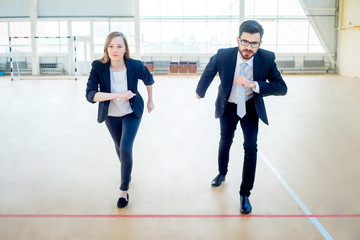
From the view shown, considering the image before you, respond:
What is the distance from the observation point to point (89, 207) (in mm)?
3307

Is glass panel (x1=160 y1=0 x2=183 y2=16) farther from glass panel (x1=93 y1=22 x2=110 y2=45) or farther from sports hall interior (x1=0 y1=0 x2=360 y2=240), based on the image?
sports hall interior (x1=0 y1=0 x2=360 y2=240)

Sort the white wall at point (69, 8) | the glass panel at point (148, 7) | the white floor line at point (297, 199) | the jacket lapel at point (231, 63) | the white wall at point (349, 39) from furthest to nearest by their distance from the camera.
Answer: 1. the glass panel at point (148, 7)
2. the white wall at point (69, 8)
3. the white wall at point (349, 39)
4. the jacket lapel at point (231, 63)
5. the white floor line at point (297, 199)

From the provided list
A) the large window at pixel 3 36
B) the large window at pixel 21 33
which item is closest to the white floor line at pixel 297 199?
the large window at pixel 21 33

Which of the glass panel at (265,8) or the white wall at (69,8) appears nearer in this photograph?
the white wall at (69,8)

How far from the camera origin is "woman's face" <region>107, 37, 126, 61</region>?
3.19 meters

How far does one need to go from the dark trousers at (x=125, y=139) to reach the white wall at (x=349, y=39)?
2085cm

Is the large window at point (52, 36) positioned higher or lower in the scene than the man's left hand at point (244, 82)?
higher

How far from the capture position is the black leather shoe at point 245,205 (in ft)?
10.4

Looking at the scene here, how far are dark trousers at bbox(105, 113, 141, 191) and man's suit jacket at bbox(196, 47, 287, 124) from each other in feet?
2.53

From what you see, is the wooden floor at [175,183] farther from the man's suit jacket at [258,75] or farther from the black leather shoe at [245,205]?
the man's suit jacket at [258,75]

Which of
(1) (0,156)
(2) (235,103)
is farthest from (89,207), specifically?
(1) (0,156)

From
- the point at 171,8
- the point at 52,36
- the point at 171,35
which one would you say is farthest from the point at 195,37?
the point at 52,36

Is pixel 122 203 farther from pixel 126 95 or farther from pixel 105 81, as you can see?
pixel 105 81

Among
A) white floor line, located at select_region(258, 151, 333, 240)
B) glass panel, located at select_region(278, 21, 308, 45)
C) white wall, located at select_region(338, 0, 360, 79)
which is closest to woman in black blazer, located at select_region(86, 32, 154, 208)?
white floor line, located at select_region(258, 151, 333, 240)
